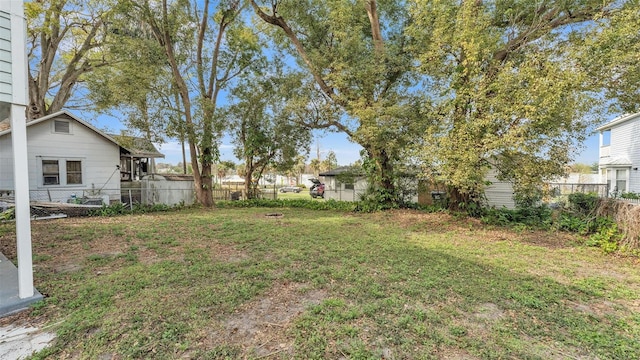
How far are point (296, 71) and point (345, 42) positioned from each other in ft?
8.73

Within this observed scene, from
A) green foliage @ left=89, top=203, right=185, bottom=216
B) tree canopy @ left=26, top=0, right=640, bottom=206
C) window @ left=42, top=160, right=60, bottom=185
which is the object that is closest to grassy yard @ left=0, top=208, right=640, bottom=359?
tree canopy @ left=26, top=0, right=640, bottom=206

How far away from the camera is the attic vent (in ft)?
32.6

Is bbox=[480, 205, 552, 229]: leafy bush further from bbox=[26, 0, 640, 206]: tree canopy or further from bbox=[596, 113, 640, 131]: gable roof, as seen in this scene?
bbox=[596, 113, 640, 131]: gable roof

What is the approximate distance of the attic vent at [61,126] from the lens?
32.6 feet

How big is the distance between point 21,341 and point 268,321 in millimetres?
2131

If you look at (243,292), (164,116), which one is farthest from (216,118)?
(243,292)

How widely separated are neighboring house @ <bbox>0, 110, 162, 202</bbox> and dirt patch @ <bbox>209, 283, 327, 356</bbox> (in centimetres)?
1006

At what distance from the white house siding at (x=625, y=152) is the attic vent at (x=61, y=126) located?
74.0 ft

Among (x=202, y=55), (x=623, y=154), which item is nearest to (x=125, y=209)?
(x=202, y=55)

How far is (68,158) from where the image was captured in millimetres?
10188

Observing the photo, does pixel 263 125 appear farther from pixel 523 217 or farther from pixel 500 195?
pixel 500 195

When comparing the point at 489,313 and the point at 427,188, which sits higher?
the point at 427,188

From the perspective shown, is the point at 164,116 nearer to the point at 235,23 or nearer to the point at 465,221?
the point at 235,23

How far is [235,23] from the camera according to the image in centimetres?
1200
